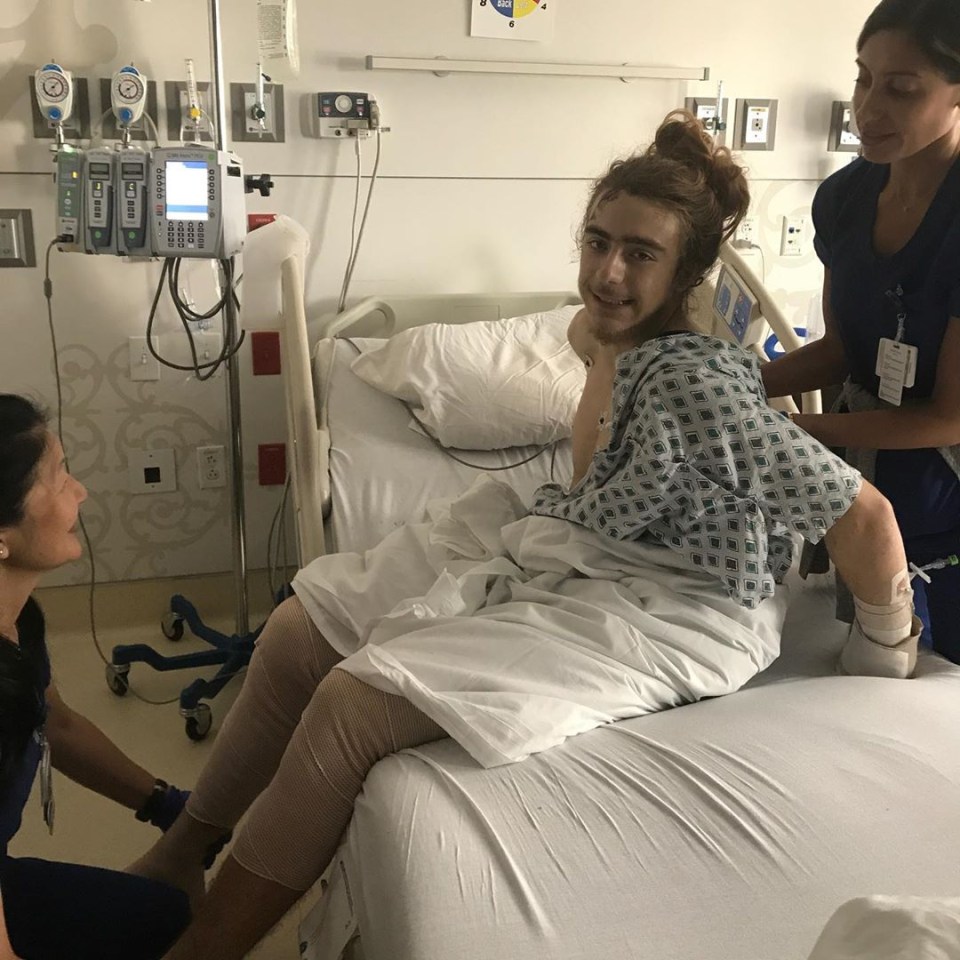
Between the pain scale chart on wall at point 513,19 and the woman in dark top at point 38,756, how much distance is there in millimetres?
1774

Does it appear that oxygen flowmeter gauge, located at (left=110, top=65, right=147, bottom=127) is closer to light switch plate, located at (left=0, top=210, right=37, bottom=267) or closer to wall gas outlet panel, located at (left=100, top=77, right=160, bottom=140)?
wall gas outlet panel, located at (left=100, top=77, right=160, bottom=140)

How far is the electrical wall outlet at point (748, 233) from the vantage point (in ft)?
9.47

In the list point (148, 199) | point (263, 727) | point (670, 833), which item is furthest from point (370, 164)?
point (670, 833)

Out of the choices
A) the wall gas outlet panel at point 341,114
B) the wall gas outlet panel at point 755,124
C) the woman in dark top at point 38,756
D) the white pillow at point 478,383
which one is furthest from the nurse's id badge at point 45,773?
the wall gas outlet panel at point 755,124

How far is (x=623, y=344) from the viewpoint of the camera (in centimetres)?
153

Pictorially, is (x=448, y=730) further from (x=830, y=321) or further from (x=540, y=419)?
(x=540, y=419)

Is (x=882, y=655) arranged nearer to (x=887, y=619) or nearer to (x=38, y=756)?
(x=887, y=619)

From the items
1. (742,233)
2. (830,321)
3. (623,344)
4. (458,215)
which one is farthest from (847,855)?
(742,233)

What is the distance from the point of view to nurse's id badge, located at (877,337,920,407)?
141 cm

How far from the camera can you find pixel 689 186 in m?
1.46

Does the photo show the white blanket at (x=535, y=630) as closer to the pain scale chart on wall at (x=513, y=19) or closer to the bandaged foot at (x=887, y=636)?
the bandaged foot at (x=887, y=636)

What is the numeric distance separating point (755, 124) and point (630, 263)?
1.60 meters

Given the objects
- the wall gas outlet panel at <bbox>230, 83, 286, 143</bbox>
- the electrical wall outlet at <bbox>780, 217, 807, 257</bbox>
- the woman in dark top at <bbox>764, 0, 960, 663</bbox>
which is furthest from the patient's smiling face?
the electrical wall outlet at <bbox>780, 217, 807, 257</bbox>

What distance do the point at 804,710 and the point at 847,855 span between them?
0.26m
